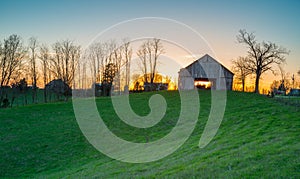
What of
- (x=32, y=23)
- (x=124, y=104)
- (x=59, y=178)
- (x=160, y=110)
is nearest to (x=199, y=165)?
(x=59, y=178)

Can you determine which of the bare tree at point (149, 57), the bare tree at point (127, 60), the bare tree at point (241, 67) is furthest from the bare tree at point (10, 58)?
the bare tree at point (241, 67)

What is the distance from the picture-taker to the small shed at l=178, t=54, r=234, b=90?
44844 mm

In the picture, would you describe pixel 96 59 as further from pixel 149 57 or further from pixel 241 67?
pixel 241 67

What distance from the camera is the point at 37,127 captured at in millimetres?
24188

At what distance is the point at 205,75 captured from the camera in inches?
1795

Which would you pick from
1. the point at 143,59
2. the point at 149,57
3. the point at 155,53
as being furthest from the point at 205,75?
the point at 143,59

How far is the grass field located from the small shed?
15.7 m

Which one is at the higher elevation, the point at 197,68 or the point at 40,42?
the point at 40,42

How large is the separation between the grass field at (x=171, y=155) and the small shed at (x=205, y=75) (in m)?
15.7

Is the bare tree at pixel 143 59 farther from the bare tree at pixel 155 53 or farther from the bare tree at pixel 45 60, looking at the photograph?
the bare tree at pixel 45 60

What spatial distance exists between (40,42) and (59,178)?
4855 centimetres

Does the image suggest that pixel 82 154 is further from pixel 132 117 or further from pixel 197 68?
pixel 197 68

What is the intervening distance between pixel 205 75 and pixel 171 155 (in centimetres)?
3431

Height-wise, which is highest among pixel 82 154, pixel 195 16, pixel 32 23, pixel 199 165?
pixel 32 23
